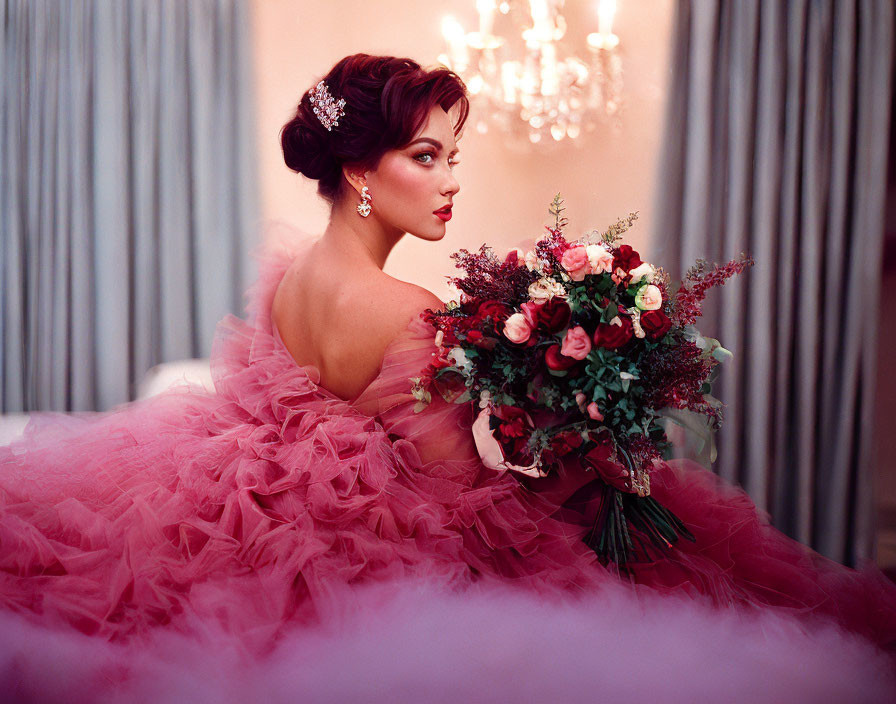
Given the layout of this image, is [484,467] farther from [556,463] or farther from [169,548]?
[169,548]

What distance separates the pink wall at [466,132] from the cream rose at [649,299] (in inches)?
85.9

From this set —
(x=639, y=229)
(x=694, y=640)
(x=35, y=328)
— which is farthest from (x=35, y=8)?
(x=694, y=640)

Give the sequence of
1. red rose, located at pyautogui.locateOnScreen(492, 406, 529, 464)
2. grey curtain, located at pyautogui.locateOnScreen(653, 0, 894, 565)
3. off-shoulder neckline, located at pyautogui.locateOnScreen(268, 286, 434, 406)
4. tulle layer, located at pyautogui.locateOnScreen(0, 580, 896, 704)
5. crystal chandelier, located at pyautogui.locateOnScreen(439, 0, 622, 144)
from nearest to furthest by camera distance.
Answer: tulle layer, located at pyautogui.locateOnScreen(0, 580, 896, 704) → red rose, located at pyautogui.locateOnScreen(492, 406, 529, 464) → off-shoulder neckline, located at pyautogui.locateOnScreen(268, 286, 434, 406) → grey curtain, located at pyautogui.locateOnScreen(653, 0, 894, 565) → crystal chandelier, located at pyautogui.locateOnScreen(439, 0, 622, 144)

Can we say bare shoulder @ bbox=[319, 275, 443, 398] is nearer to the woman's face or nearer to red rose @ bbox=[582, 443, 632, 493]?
the woman's face

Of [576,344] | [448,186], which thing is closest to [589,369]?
[576,344]

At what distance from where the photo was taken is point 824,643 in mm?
1163

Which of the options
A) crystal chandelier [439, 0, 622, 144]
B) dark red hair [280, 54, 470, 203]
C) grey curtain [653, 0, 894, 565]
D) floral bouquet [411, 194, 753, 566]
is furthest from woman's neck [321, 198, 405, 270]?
grey curtain [653, 0, 894, 565]

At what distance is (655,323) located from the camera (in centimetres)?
126

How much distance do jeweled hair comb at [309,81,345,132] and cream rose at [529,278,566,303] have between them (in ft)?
2.53

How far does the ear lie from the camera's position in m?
1.79

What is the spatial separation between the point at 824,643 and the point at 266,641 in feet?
3.07

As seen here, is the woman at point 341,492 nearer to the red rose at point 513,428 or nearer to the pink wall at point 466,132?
the red rose at point 513,428

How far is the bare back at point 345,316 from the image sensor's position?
1.55m

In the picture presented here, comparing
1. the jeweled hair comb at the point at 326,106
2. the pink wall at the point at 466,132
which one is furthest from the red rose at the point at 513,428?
the pink wall at the point at 466,132
